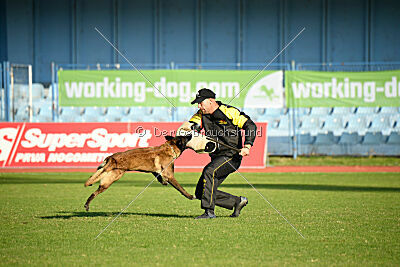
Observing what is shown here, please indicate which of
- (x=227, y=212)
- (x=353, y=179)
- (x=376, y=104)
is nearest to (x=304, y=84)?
(x=376, y=104)

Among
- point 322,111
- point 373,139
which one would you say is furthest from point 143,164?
point 373,139

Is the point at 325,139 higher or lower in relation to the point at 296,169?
higher

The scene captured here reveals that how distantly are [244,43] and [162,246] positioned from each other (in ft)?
71.3

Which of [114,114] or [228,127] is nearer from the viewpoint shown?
[228,127]

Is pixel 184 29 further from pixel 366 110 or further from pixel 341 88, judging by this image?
pixel 366 110

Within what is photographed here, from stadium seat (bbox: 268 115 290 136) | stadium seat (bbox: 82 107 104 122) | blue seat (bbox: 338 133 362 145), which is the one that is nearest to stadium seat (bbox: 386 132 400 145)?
blue seat (bbox: 338 133 362 145)

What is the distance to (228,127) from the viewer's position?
29.8 ft

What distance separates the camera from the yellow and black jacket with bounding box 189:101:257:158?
9.05 m

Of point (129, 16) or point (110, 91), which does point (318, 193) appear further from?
point (129, 16)

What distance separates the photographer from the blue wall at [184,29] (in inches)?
1091

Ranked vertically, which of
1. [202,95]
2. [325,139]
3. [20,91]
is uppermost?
[20,91]

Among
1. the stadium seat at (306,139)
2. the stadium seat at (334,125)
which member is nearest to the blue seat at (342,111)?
the stadium seat at (334,125)

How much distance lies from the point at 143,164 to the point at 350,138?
15.0 metres

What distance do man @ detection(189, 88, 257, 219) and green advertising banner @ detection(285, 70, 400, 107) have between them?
13422mm
